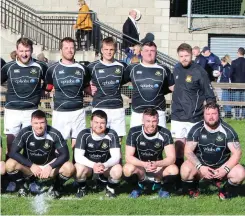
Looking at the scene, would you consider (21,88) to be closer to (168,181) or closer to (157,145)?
(157,145)

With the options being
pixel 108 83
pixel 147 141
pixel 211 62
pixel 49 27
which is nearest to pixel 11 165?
pixel 147 141

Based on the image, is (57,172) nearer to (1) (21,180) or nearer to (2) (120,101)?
(1) (21,180)

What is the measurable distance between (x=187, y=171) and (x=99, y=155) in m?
1.17

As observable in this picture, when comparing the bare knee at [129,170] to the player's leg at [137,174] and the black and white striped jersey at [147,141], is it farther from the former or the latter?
the black and white striped jersey at [147,141]

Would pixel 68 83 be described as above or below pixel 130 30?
below

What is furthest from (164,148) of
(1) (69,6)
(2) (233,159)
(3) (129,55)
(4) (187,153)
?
(1) (69,6)

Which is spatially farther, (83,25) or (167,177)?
(83,25)

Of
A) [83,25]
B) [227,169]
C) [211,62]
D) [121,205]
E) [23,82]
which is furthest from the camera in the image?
[83,25]

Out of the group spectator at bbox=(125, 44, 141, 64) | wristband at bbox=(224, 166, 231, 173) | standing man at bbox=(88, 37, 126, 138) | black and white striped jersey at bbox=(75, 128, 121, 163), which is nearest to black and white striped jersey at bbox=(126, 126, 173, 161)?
black and white striped jersey at bbox=(75, 128, 121, 163)

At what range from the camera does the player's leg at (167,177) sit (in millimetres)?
9109

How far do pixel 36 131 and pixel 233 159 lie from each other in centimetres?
253

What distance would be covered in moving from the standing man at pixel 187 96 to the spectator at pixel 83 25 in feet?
36.0

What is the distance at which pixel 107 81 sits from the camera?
32.9 feet

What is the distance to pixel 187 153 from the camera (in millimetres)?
9070
